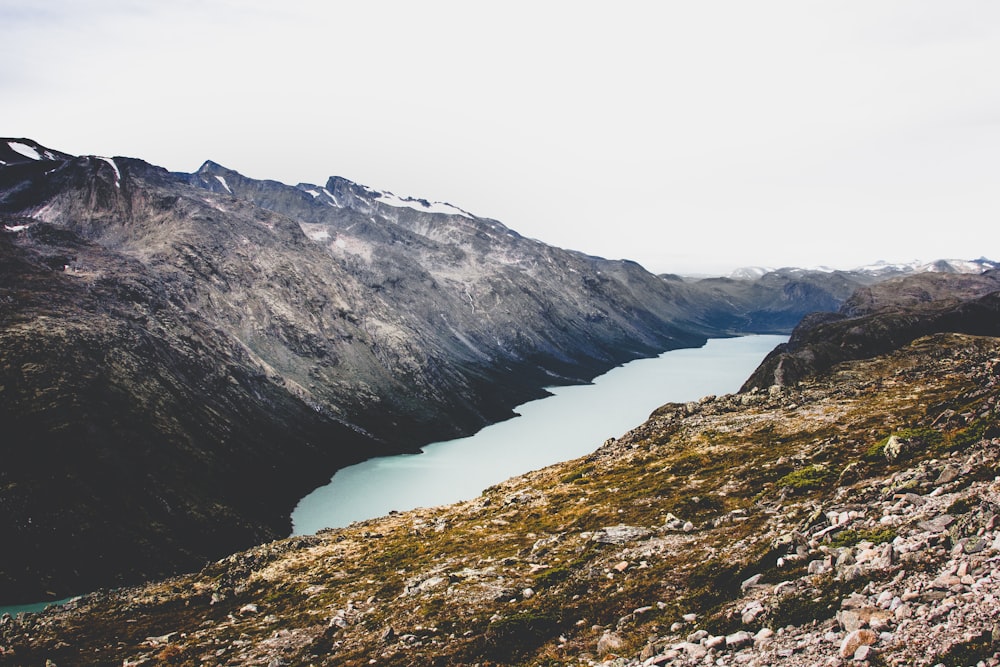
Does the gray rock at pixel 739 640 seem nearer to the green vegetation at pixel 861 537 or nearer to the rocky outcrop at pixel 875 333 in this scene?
the green vegetation at pixel 861 537

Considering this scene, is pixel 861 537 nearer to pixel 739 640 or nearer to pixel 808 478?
pixel 739 640

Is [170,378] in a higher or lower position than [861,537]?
higher

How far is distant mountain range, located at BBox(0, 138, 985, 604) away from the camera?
67.4 m

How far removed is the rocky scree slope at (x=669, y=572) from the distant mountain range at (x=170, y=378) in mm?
42269

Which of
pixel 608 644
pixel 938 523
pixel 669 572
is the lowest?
pixel 669 572

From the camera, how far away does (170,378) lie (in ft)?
318

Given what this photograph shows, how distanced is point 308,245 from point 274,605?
170m

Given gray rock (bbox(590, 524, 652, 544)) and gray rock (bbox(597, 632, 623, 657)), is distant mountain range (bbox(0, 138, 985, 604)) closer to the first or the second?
gray rock (bbox(590, 524, 652, 544))

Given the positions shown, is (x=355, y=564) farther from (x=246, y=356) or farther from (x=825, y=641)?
(x=246, y=356)

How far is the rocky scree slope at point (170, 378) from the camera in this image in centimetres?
6731

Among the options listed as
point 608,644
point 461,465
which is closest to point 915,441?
point 608,644

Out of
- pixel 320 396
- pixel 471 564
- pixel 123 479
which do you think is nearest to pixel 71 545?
pixel 123 479

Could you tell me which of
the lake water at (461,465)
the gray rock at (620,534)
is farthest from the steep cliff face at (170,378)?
the gray rock at (620,534)

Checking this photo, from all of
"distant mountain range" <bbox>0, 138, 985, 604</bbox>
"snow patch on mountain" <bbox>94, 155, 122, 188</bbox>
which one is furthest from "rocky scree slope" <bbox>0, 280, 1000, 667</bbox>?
"snow patch on mountain" <bbox>94, 155, 122, 188</bbox>
